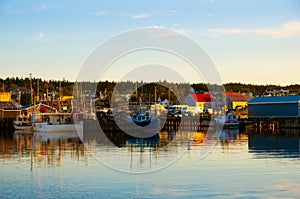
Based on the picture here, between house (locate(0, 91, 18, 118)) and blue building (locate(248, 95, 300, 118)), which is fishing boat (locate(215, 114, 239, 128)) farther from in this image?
house (locate(0, 91, 18, 118))

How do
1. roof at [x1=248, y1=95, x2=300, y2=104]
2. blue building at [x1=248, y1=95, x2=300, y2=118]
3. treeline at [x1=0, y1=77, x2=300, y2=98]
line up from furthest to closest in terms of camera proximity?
treeline at [x1=0, y1=77, x2=300, y2=98] < blue building at [x1=248, y1=95, x2=300, y2=118] < roof at [x1=248, y1=95, x2=300, y2=104]

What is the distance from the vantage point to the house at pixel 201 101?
114 m

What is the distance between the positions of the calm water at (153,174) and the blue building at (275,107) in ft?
110

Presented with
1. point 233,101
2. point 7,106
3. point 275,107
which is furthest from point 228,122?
point 233,101

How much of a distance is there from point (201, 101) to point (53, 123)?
55457 millimetres

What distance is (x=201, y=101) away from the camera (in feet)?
384

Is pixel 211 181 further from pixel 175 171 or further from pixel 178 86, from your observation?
pixel 178 86

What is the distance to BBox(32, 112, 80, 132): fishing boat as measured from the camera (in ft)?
209

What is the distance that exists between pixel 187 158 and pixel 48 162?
8079mm

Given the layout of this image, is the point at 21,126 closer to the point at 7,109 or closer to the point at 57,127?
the point at 57,127

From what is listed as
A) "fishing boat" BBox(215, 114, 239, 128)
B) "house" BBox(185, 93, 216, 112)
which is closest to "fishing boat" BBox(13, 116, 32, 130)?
"fishing boat" BBox(215, 114, 239, 128)

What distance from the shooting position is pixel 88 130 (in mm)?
68312

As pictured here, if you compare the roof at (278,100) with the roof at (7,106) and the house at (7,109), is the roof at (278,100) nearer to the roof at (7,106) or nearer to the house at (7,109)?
the house at (7,109)

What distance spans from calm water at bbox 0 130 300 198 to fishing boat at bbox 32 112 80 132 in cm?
2600
